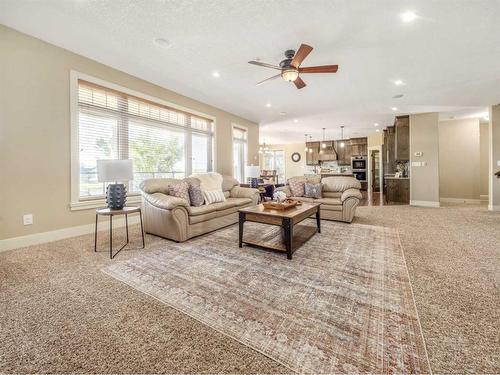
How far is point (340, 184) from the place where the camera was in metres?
4.83

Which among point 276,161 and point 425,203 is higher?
point 276,161

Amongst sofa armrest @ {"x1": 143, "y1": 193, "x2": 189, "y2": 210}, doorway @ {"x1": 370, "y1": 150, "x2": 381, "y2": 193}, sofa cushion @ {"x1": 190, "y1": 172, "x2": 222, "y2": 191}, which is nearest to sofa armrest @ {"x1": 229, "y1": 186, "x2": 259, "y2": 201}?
sofa cushion @ {"x1": 190, "y1": 172, "x2": 222, "y2": 191}

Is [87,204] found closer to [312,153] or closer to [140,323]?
[140,323]

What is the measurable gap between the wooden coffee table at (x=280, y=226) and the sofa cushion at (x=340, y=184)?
165cm

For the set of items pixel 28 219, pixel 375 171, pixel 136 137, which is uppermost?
pixel 136 137

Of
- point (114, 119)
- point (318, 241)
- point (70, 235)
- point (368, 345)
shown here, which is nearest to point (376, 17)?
point (318, 241)

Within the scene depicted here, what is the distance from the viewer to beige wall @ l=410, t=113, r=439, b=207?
632 centimetres

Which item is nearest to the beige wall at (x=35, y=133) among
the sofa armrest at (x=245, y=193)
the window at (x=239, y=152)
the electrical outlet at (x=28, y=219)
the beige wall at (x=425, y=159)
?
the electrical outlet at (x=28, y=219)

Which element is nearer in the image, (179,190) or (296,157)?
(179,190)

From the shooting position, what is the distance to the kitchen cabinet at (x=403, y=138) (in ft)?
22.1

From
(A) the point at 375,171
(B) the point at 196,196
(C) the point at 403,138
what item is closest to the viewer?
(B) the point at 196,196

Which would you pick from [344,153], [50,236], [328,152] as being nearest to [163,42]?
[50,236]

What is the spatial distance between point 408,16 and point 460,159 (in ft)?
22.6

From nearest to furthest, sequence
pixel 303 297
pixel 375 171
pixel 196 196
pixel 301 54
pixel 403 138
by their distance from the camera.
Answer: pixel 303 297
pixel 301 54
pixel 196 196
pixel 403 138
pixel 375 171
